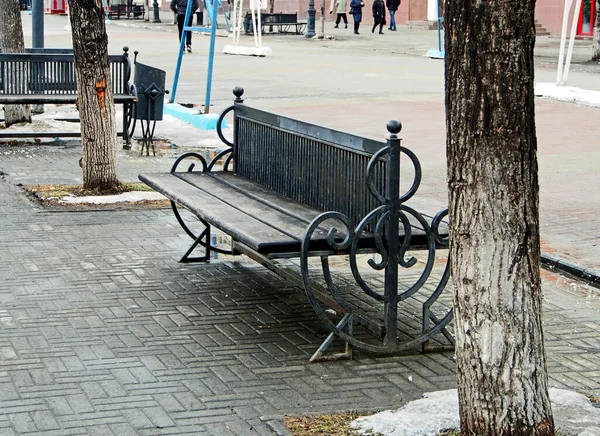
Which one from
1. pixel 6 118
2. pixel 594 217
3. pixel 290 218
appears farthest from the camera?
pixel 6 118

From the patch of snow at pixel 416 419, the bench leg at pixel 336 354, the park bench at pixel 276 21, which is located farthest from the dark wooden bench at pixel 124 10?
the patch of snow at pixel 416 419

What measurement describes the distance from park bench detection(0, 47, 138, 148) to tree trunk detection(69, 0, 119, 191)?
2.82m

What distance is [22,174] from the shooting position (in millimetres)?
11391

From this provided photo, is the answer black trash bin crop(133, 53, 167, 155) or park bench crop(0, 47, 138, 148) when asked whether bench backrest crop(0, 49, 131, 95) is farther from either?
black trash bin crop(133, 53, 167, 155)

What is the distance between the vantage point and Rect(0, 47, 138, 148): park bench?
12961 mm

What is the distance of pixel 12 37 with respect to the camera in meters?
15.0

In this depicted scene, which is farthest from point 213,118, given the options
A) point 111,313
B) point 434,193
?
point 111,313

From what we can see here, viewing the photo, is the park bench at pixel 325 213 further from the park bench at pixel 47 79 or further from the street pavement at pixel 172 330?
the park bench at pixel 47 79

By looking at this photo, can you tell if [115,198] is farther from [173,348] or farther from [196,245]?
[173,348]

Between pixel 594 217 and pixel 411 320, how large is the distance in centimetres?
359

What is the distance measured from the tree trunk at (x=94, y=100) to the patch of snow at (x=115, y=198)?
0.62 ft

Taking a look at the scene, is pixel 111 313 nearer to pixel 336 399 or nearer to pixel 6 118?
pixel 336 399

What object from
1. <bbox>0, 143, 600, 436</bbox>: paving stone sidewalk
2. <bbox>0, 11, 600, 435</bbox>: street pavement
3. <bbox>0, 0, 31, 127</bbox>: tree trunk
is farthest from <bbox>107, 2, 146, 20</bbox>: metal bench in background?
<bbox>0, 143, 600, 436</bbox>: paving stone sidewalk

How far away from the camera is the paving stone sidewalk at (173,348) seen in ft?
16.0
